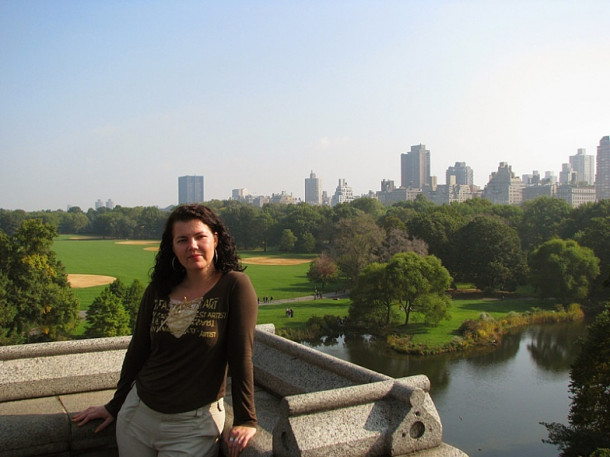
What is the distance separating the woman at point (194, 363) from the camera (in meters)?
3.27

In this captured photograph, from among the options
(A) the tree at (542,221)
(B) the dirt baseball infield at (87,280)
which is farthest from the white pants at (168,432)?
(A) the tree at (542,221)

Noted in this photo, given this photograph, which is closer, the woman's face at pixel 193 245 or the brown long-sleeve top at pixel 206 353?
the brown long-sleeve top at pixel 206 353

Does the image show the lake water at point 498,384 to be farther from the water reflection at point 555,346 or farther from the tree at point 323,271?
the tree at point 323,271

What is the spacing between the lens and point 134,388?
3562 millimetres

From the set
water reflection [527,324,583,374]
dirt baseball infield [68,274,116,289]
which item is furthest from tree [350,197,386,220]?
water reflection [527,324,583,374]

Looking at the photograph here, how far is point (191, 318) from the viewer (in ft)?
11.1

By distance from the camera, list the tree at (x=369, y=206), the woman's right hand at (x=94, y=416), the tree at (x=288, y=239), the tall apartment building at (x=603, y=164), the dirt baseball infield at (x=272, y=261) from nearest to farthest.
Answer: the woman's right hand at (x=94, y=416)
the dirt baseball infield at (x=272, y=261)
the tree at (x=288, y=239)
the tree at (x=369, y=206)
the tall apartment building at (x=603, y=164)

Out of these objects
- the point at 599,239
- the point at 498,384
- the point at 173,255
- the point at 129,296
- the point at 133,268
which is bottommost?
the point at 498,384

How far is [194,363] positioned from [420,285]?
3220 cm

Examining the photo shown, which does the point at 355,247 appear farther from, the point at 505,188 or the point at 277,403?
the point at 505,188

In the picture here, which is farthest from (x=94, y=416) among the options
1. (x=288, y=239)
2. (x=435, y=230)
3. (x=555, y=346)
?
(x=288, y=239)

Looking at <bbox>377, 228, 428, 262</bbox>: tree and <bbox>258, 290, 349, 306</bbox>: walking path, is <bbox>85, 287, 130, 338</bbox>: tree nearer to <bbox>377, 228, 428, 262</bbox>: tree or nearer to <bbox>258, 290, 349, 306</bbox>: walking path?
<bbox>258, 290, 349, 306</bbox>: walking path

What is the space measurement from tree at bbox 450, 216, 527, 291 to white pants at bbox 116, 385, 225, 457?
47.6 metres

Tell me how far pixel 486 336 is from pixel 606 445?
16.2m
